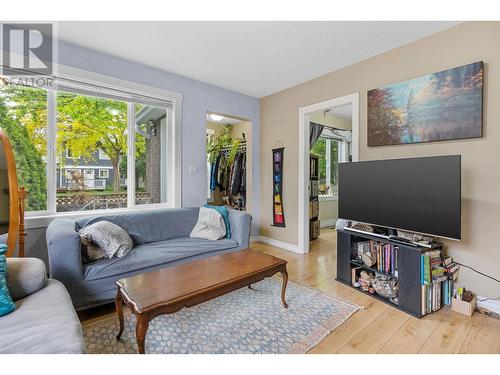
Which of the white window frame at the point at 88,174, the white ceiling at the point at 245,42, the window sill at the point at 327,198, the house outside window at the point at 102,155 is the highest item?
the white ceiling at the point at 245,42

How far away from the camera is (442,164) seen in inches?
73.1

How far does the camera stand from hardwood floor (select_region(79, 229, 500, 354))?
152cm

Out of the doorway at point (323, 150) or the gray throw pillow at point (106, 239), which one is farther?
the doorway at point (323, 150)

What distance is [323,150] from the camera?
18.0 feet

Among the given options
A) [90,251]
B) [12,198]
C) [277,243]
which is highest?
[12,198]

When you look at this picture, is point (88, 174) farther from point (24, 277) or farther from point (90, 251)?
point (24, 277)

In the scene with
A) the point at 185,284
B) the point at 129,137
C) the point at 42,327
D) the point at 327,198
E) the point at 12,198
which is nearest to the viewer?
the point at 42,327

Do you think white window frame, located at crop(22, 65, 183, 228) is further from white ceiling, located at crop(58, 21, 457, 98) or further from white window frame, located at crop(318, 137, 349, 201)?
white window frame, located at crop(318, 137, 349, 201)

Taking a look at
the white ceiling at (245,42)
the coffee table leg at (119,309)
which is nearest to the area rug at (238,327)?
the coffee table leg at (119,309)

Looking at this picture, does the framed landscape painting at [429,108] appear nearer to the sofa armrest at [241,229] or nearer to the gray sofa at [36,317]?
the sofa armrest at [241,229]

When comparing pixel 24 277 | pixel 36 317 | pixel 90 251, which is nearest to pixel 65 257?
pixel 90 251

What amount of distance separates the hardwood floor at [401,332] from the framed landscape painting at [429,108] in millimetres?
1502

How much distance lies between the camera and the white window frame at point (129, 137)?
2436mm

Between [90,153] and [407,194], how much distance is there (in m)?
3.31
